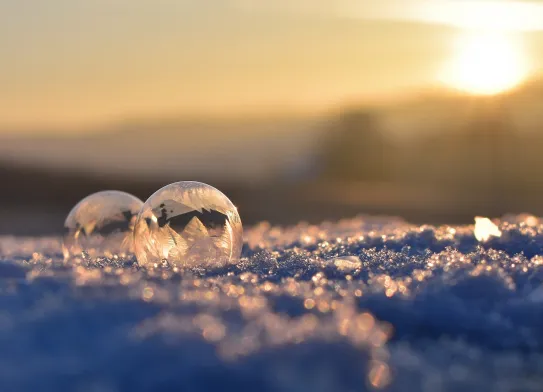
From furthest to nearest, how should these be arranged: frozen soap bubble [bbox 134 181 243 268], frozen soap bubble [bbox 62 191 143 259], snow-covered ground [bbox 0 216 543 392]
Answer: frozen soap bubble [bbox 62 191 143 259] < frozen soap bubble [bbox 134 181 243 268] < snow-covered ground [bbox 0 216 543 392]

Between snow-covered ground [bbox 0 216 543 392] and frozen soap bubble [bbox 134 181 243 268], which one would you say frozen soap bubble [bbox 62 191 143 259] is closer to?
frozen soap bubble [bbox 134 181 243 268]

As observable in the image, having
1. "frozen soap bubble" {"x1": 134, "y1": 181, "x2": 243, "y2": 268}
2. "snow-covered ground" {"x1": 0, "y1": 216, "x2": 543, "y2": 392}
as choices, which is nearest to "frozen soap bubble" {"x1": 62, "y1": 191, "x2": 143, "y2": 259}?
"frozen soap bubble" {"x1": 134, "y1": 181, "x2": 243, "y2": 268}

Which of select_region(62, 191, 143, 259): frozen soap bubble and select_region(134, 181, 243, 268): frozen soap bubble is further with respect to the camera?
select_region(62, 191, 143, 259): frozen soap bubble

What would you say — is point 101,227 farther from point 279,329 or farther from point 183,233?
point 279,329

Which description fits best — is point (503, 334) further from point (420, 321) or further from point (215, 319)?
point (215, 319)

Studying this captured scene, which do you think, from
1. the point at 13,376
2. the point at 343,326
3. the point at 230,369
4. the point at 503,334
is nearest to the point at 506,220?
the point at 503,334

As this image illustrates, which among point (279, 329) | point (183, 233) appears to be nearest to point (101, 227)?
point (183, 233)

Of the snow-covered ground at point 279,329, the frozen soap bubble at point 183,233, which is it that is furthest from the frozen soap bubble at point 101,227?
the snow-covered ground at point 279,329
